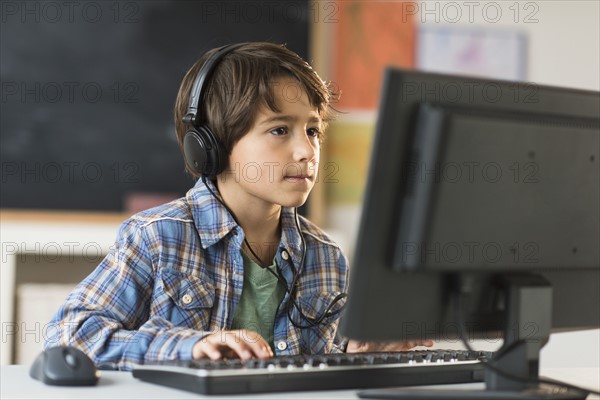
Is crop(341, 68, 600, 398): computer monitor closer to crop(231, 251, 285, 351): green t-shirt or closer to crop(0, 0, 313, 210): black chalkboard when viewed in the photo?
crop(231, 251, 285, 351): green t-shirt

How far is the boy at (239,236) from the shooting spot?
1479 millimetres

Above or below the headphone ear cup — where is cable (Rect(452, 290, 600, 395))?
below

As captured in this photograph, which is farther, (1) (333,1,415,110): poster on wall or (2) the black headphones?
(1) (333,1,415,110): poster on wall

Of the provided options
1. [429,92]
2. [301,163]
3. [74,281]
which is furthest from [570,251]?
[74,281]

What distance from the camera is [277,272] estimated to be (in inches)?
64.9

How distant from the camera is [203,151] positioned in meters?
1.59

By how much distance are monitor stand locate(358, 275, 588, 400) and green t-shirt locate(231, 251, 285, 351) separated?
565mm

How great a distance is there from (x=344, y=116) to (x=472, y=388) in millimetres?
2236

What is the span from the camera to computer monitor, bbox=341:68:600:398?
961mm

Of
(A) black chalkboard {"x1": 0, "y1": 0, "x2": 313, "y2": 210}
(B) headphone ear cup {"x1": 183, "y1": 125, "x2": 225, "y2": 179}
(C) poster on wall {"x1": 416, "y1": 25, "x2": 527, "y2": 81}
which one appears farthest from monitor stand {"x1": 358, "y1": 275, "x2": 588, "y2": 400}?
(C) poster on wall {"x1": 416, "y1": 25, "x2": 527, "y2": 81}

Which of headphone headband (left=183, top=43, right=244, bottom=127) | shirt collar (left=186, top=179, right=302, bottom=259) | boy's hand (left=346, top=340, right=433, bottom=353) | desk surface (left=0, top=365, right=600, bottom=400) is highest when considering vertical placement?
headphone headband (left=183, top=43, right=244, bottom=127)

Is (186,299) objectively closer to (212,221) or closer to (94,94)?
(212,221)

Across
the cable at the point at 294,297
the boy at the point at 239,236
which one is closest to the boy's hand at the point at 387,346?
the boy at the point at 239,236

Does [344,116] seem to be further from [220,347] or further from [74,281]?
[220,347]
